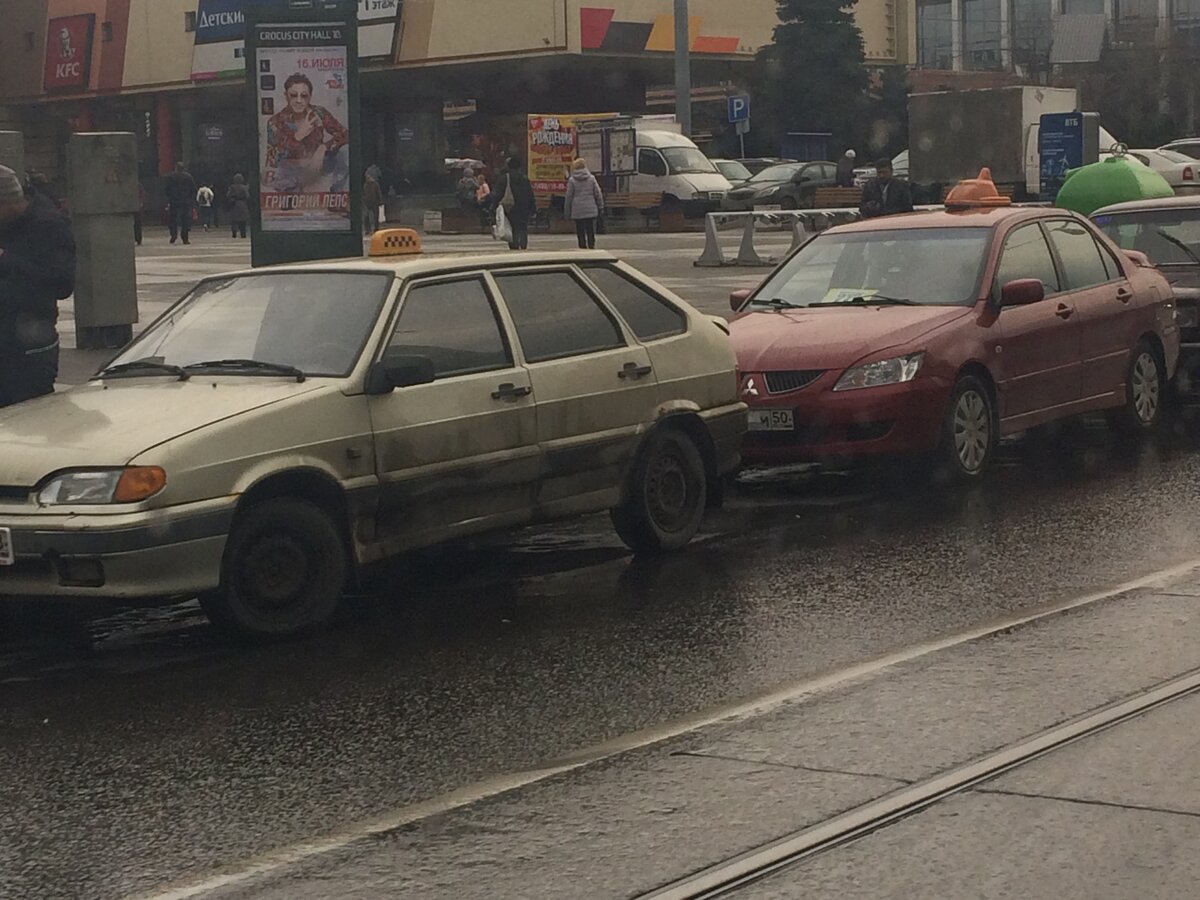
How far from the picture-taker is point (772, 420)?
1049 centimetres

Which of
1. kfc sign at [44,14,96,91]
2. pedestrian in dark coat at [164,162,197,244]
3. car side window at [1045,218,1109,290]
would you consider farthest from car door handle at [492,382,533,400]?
kfc sign at [44,14,96,91]

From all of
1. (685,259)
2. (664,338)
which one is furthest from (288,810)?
(685,259)

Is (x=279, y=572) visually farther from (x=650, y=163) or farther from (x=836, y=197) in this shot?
(x=650, y=163)

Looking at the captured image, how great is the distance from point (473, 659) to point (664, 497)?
2247 mm

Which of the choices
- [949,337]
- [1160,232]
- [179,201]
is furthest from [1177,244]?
[179,201]

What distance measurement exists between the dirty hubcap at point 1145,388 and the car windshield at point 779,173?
34.8m

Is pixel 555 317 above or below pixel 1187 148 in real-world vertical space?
below

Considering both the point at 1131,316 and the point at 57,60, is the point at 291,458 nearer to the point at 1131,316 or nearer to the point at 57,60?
the point at 1131,316

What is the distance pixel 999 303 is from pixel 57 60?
61.4 metres

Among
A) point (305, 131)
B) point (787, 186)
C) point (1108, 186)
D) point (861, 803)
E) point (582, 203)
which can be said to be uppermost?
point (787, 186)

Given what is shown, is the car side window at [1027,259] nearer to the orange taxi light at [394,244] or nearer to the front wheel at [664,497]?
the front wheel at [664,497]

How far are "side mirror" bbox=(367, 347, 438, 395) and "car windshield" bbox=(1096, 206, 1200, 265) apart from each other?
8.02 meters

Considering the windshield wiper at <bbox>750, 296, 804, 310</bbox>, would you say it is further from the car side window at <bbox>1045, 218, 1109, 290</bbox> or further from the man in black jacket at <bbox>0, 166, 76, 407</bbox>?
the man in black jacket at <bbox>0, 166, 76, 407</bbox>

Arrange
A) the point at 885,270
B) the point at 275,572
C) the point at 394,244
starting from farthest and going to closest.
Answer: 1. the point at 885,270
2. the point at 394,244
3. the point at 275,572
